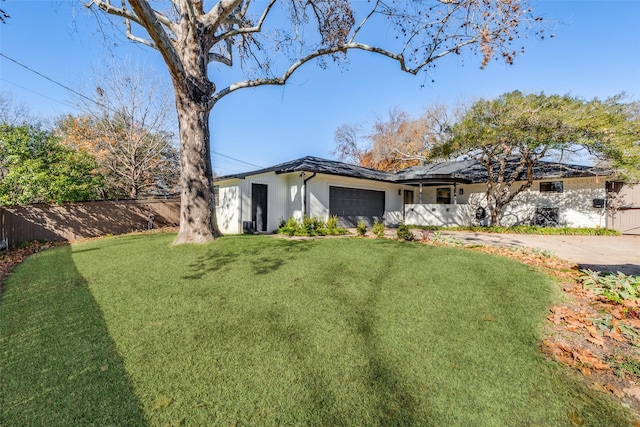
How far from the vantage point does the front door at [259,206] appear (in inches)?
396

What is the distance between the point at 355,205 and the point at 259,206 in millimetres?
4716

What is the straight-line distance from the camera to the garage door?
1168 cm

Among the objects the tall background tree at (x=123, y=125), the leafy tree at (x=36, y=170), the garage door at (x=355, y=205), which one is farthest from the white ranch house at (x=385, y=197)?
the tall background tree at (x=123, y=125)

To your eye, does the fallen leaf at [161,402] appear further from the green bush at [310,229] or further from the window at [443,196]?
the window at [443,196]

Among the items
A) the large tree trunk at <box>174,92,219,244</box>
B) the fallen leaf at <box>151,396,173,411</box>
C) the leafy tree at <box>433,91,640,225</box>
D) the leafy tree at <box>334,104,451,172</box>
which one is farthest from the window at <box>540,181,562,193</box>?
the fallen leaf at <box>151,396,173,411</box>

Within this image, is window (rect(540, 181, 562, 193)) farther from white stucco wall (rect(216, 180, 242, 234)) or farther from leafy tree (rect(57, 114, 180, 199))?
leafy tree (rect(57, 114, 180, 199))

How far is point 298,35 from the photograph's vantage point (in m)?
8.91

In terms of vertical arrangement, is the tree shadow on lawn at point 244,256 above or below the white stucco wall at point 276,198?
below

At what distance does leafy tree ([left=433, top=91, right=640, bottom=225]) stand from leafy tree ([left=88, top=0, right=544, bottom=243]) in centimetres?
439

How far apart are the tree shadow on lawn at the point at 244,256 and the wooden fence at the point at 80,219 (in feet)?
23.7

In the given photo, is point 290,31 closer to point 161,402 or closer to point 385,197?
point 385,197

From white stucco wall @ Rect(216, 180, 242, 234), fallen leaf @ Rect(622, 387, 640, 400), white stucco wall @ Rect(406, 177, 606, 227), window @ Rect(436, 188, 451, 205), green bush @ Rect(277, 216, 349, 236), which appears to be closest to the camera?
fallen leaf @ Rect(622, 387, 640, 400)

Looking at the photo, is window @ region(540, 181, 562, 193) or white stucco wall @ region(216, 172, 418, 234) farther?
window @ region(540, 181, 562, 193)

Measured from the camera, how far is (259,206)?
1023 cm
